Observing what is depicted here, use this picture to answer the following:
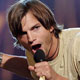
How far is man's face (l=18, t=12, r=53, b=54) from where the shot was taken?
1.02m

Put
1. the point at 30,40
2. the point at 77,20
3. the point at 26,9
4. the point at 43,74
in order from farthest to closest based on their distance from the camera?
the point at 77,20, the point at 26,9, the point at 30,40, the point at 43,74

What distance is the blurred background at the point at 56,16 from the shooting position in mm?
Answer: 1637

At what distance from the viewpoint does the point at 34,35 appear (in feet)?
3.37

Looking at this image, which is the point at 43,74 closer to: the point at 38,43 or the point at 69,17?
the point at 38,43

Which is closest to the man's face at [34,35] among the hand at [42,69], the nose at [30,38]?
the nose at [30,38]

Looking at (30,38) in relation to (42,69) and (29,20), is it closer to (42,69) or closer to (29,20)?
(29,20)

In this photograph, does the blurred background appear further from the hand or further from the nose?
the hand

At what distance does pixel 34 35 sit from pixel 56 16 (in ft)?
2.14

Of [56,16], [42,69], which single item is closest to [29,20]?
[42,69]

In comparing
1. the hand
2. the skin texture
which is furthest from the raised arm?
the hand

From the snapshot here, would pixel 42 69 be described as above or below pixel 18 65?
above

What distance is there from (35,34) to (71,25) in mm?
659

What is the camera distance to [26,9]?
43.9 inches

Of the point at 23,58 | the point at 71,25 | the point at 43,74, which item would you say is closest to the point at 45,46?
the point at 43,74
